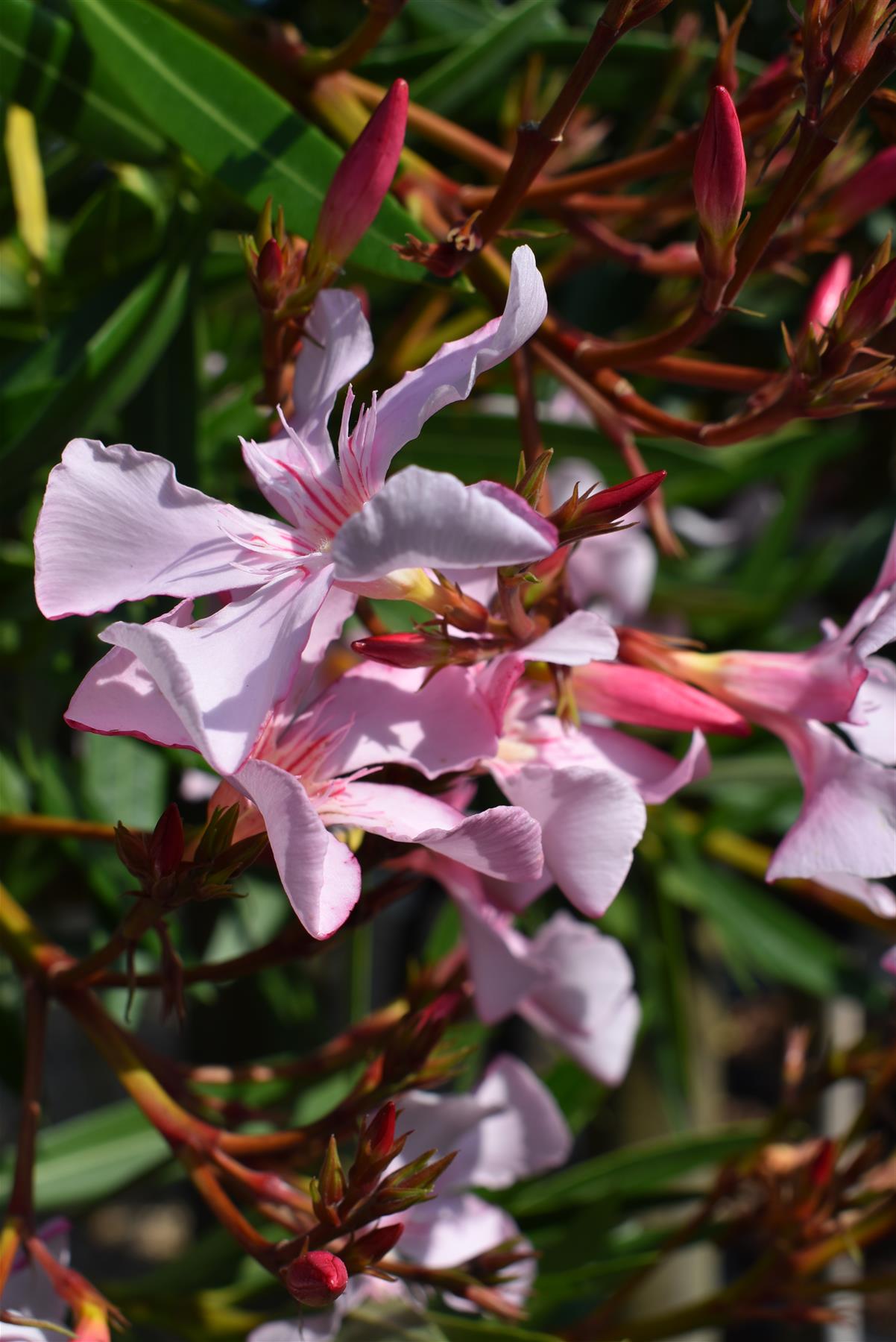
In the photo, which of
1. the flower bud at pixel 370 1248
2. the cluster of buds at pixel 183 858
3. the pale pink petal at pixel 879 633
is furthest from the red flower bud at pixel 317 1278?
the pale pink petal at pixel 879 633

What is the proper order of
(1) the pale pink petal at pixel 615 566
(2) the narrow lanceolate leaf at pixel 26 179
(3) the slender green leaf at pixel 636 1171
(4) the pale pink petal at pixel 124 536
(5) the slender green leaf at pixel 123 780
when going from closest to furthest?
(4) the pale pink petal at pixel 124 536 → (2) the narrow lanceolate leaf at pixel 26 179 → (5) the slender green leaf at pixel 123 780 → (3) the slender green leaf at pixel 636 1171 → (1) the pale pink petal at pixel 615 566

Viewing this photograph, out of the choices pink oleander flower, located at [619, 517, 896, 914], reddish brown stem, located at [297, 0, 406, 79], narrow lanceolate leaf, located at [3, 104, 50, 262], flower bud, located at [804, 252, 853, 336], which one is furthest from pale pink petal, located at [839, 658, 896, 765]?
narrow lanceolate leaf, located at [3, 104, 50, 262]

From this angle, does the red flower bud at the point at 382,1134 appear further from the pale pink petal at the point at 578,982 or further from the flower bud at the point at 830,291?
the flower bud at the point at 830,291

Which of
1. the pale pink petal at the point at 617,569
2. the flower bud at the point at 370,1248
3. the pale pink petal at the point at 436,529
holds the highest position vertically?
the pale pink petal at the point at 436,529

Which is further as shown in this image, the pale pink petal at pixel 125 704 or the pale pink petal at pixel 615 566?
the pale pink petal at pixel 615 566

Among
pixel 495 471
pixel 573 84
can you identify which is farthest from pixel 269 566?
pixel 495 471

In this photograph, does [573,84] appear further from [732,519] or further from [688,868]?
[732,519]

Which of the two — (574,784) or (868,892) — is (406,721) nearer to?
(574,784)
